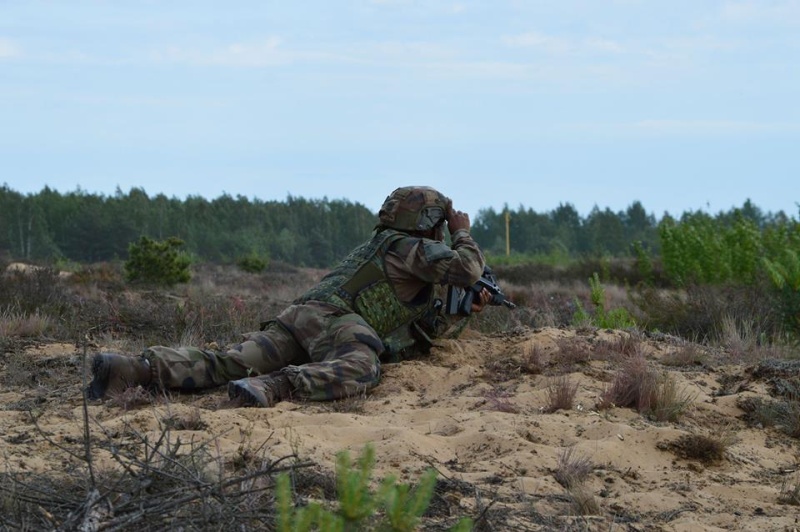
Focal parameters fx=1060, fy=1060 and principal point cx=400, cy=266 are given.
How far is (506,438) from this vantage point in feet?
17.6

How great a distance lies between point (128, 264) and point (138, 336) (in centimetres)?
854

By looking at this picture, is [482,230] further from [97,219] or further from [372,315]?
[372,315]

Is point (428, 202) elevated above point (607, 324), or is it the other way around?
point (428, 202)

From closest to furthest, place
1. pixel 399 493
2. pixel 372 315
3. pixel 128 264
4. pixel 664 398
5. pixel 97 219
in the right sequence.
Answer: pixel 399 493, pixel 664 398, pixel 372 315, pixel 128 264, pixel 97 219

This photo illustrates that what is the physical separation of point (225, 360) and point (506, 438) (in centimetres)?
230

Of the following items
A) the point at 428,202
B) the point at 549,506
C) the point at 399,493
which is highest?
the point at 428,202

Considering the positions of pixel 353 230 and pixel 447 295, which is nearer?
pixel 447 295

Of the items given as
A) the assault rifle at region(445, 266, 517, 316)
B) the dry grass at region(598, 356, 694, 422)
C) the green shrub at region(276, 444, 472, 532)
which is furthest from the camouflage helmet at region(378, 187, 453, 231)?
the green shrub at region(276, 444, 472, 532)

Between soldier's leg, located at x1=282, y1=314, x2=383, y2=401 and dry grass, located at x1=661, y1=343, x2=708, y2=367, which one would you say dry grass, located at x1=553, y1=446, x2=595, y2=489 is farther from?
dry grass, located at x1=661, y1=343, x2=708, y2=367

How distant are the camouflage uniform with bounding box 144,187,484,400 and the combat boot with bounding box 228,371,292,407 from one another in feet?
0.34

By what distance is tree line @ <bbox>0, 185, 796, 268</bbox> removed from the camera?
47.0m

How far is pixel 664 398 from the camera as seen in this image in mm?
6133

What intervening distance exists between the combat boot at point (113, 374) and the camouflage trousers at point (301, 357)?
0.13 meters

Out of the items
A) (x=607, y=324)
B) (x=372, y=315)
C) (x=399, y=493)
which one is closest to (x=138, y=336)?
(x=372, y=315)
